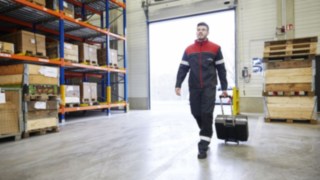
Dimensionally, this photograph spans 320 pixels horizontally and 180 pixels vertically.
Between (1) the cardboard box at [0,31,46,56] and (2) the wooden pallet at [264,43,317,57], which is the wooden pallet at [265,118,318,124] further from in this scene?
(1) the cardboard box at [0,31,46,56]

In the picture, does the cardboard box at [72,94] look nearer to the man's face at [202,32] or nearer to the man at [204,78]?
the man at [204,78]

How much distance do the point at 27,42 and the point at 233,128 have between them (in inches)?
227

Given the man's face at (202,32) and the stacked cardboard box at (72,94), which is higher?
the man's face at (202,32)

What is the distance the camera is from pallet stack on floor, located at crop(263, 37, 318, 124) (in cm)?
599

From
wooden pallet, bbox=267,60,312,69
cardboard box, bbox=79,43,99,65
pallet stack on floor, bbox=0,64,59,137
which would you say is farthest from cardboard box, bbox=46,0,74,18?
wooden pallet, bbox=267,60,312,69

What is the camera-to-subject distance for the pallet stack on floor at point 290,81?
19.7 ft

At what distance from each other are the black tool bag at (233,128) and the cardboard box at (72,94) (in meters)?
5.41

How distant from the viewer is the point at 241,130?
3744 mm

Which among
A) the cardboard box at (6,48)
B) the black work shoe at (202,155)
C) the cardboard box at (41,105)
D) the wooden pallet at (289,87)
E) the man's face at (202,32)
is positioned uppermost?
the cardboard box at (6,48)

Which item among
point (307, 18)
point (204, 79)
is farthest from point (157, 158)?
point (307, 18)

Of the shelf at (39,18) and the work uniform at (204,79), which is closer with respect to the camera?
the work uniform at (204,79)

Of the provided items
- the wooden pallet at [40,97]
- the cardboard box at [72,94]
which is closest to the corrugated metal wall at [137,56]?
the cardboard box at [72,94]

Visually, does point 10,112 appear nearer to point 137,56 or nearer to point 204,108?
point 204,108

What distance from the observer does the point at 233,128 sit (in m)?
3.80
